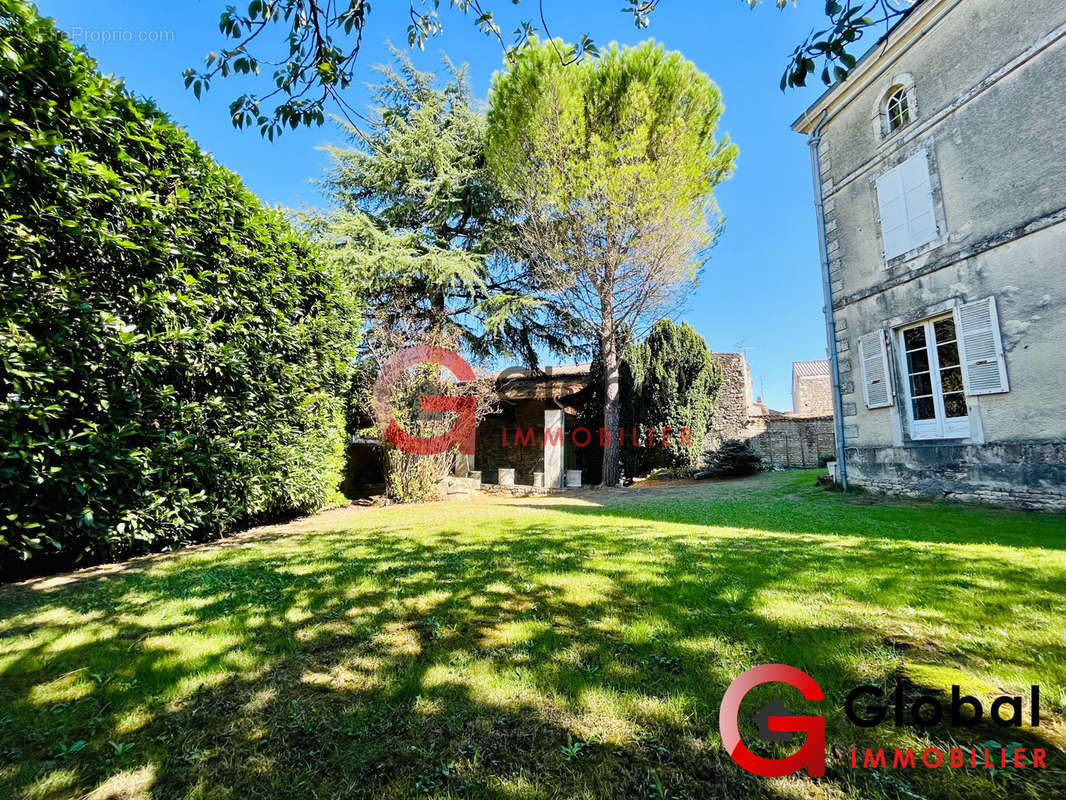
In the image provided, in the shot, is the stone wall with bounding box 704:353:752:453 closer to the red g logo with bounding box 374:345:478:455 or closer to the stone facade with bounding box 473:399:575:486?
the stone facade with bounding box 473:399:575:486

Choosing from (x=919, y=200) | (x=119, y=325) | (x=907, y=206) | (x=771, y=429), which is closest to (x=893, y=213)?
(x=907, y=206)

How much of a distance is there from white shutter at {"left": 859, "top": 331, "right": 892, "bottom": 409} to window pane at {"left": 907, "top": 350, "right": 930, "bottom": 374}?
359 millimetres

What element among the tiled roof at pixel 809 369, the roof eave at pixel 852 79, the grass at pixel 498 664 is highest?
→ the roof eave at pixel 852 79

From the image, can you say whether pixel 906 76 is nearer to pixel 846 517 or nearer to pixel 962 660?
pixel 846 517

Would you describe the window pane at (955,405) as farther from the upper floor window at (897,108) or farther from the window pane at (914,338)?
the upper floor window at (897,108)

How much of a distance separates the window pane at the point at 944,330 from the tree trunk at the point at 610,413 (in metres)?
7.17

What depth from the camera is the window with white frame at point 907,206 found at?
775 centimetres

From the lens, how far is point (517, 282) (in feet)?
46.0

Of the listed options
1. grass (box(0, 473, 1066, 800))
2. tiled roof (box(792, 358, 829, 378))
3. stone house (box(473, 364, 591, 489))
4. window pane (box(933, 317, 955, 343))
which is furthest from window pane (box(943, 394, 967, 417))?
tiled roof (box(792, 358, 829, 378))

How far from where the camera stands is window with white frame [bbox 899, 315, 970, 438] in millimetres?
7355

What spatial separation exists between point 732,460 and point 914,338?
246 inches

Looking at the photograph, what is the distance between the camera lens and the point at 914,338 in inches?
318

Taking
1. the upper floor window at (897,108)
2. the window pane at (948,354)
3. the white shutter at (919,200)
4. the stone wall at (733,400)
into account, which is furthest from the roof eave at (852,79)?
the stone wall at (733,400)

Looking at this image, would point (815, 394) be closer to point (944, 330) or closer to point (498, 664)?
point (944, 330)
